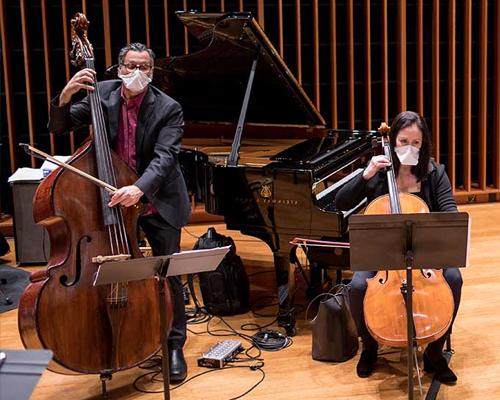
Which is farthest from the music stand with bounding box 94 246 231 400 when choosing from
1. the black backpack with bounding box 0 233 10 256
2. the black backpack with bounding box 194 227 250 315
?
the black backpack with bounding box 0 233 10 256

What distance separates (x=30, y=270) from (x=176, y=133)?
7.64 ft

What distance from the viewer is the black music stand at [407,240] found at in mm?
2584

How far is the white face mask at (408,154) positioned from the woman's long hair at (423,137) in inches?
3.5

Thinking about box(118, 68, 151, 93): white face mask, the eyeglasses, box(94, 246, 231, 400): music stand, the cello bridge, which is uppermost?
the eyeglasses

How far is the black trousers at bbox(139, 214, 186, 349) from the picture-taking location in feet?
11.0

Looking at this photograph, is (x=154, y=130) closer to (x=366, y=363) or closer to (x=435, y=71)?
(x=366, y=363)

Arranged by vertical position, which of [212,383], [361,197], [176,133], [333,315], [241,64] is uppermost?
[241,64]

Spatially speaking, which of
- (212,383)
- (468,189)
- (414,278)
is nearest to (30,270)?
(212,383)

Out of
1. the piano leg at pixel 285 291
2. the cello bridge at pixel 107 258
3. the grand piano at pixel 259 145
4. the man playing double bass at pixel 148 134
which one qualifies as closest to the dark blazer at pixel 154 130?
the man playing double bass at pixel 148 134

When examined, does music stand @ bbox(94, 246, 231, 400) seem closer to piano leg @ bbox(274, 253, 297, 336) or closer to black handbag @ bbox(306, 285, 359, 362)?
black handbag @ bbox(306, 285, 359, 362)

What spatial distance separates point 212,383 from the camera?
3.35 m

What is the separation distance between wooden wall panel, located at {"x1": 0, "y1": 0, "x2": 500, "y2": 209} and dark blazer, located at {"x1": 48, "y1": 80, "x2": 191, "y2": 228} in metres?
3.13

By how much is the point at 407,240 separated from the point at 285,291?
136cm

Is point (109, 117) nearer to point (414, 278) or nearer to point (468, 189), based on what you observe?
point (414, 278)
